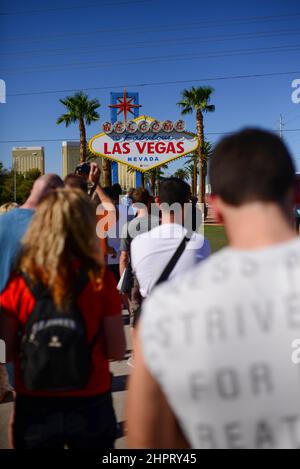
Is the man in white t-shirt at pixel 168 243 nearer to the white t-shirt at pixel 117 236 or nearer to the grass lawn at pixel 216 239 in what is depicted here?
the white t-shirt at pixel 117 236

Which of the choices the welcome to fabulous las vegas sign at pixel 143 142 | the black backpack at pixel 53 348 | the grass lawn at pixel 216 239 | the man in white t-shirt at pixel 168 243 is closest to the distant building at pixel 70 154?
the grass lawn at pixel 216 239

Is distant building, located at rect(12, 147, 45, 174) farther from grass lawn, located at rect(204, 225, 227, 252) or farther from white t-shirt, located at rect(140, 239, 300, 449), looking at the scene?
white t-shirt, located at rect(140, 239, 300, 449)

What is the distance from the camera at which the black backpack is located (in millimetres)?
2102

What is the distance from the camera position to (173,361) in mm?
1211

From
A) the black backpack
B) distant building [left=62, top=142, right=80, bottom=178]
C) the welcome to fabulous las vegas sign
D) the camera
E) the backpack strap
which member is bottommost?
the black backpack

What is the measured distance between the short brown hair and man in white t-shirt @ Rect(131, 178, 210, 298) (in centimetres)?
218

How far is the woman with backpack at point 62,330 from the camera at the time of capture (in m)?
2.12

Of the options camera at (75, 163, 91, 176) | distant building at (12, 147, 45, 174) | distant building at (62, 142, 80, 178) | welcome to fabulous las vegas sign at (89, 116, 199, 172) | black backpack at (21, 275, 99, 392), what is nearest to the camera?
black backpack at (21, 275, 99, 392)

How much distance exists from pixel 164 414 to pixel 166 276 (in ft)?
7.05

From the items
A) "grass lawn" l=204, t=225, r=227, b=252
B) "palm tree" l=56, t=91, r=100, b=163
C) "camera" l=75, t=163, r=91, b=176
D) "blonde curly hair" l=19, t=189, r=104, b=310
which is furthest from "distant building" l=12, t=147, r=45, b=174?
"blonde curly hair" l=19, t=189, r=104, b=310

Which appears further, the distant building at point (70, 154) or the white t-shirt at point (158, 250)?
the distant building at point (70, 154)

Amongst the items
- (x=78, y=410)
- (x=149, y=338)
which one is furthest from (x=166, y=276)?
(x=149, y=338)

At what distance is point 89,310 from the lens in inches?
86.6

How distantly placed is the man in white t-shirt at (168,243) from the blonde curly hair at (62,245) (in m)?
1.29
